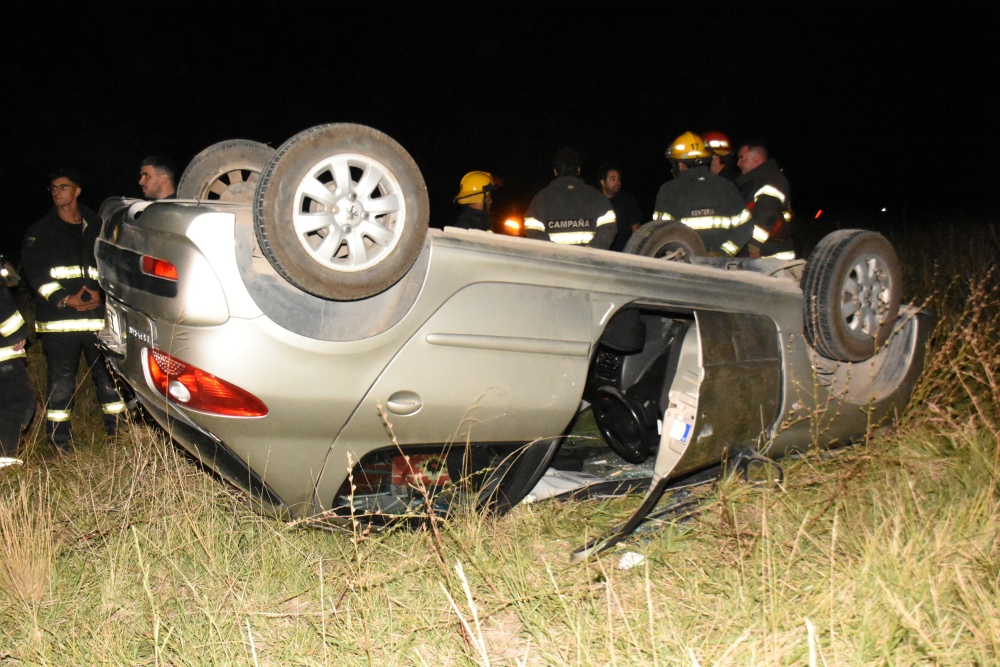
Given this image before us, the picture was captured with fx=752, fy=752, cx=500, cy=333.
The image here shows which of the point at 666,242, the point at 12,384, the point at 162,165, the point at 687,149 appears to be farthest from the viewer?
the point at 687,149

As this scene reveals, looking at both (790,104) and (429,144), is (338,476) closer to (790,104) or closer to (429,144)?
(429,144)

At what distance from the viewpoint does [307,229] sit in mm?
2557

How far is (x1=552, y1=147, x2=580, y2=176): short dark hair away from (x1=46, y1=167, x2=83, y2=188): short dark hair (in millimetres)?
3624

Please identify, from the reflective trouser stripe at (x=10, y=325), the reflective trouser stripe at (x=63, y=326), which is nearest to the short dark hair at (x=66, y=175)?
the reflective trouser stripe at (x=63, y=326)

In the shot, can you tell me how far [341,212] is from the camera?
2641 millimetres

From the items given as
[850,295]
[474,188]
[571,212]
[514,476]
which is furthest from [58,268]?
[850,295]

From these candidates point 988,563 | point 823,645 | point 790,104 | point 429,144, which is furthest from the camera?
point 790,104

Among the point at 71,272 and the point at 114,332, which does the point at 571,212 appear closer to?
the point at 71,272

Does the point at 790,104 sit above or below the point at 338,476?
above

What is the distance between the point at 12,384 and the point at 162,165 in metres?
1.94

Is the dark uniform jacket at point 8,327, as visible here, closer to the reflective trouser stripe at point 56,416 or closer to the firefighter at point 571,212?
the reflective trouser stripe at point 56,416

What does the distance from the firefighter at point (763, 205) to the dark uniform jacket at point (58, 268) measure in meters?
4.75

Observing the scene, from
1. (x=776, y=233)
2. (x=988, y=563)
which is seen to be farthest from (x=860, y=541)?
(x=776, y=233)

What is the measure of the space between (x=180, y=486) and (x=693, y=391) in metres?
2.48
